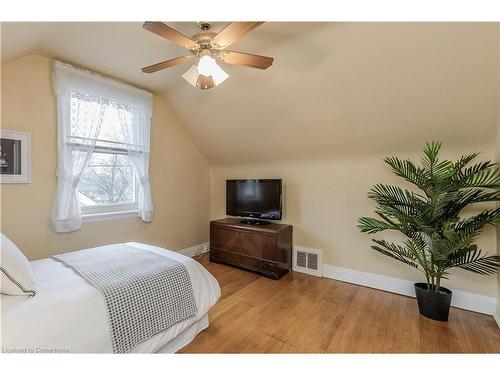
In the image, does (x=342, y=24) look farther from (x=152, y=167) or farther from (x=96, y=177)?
(x=96, y=177)

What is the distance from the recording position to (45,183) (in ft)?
7.64

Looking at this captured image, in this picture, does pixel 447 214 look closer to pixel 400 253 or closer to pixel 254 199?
pixel 400 253

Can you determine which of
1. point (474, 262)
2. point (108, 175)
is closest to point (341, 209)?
point (474, 262)

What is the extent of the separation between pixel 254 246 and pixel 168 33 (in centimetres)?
252

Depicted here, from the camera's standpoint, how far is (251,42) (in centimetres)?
205

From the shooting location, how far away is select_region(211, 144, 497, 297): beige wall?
7.90 ft

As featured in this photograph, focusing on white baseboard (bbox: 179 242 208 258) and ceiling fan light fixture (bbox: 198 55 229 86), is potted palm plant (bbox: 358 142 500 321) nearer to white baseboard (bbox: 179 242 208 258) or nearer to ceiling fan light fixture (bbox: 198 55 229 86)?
ceiling fan light fixture (bbox: 198 55 229 86)

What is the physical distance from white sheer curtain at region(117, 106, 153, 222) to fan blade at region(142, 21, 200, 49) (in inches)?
67.4

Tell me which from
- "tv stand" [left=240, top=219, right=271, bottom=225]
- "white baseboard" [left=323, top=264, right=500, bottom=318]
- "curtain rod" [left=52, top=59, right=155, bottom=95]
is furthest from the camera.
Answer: "tv stand" [left=240, top=219, right=271, bottom=225]

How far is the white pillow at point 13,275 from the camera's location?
1234 mm

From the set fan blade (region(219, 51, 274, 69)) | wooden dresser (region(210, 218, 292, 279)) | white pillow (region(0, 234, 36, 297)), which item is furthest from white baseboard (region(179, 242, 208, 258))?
fan blade (region(219, 51, 274, 69))

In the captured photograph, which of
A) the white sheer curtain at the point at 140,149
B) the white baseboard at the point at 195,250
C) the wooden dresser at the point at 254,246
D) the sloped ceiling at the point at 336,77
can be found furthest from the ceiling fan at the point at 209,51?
the white baseboard at the point at 195,250

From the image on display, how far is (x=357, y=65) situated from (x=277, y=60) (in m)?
0.71
